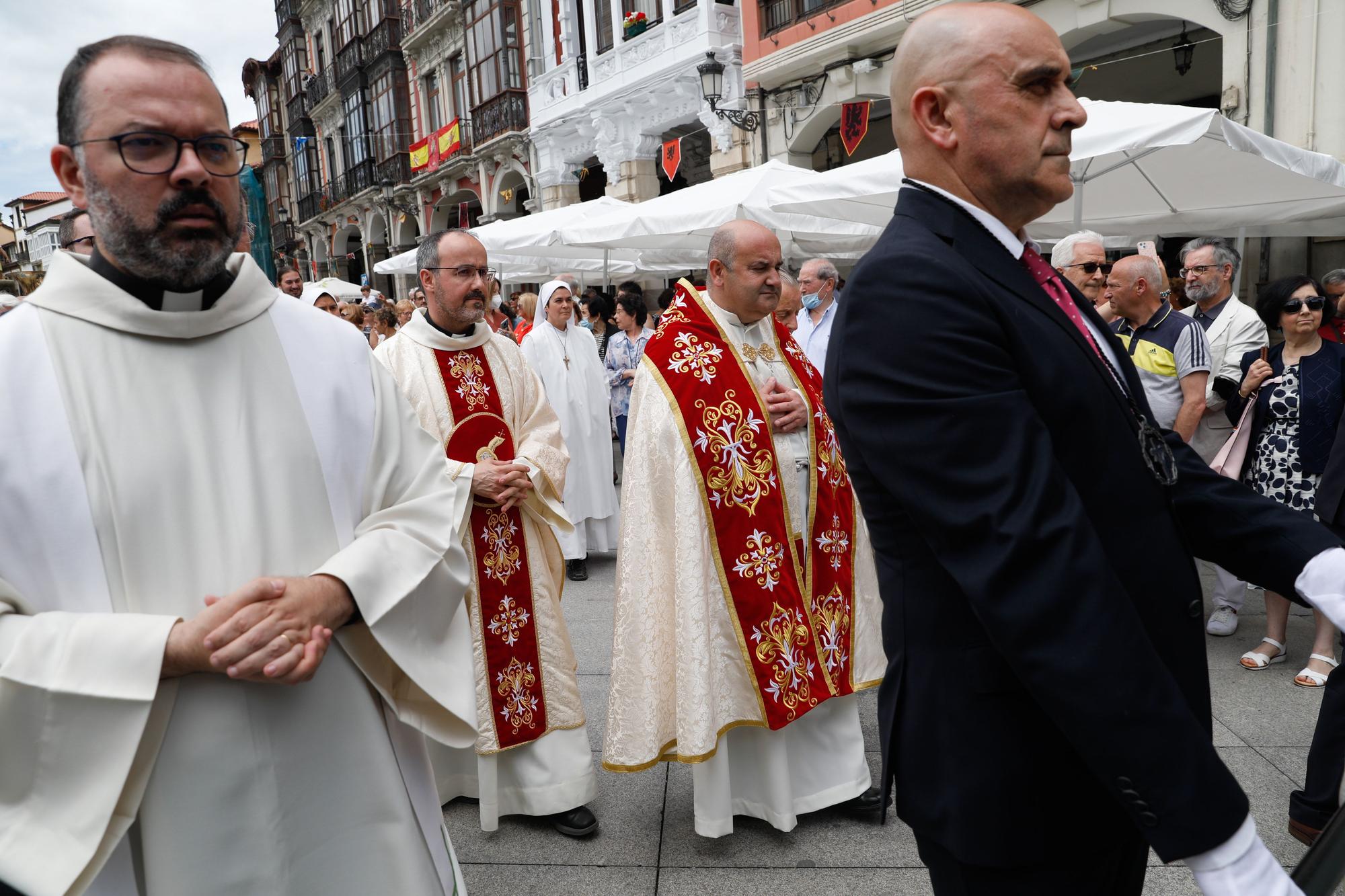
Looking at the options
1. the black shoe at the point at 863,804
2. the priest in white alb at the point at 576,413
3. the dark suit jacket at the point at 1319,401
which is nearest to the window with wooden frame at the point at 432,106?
the priest in white alb at the point at 576,413

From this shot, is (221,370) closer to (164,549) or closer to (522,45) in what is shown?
(164,549)

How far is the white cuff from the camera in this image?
4.56ft

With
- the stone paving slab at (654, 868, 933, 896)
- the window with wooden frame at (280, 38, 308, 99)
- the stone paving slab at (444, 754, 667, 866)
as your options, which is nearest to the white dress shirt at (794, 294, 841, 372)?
the stone paving slab at (444, 754, 667, 866)

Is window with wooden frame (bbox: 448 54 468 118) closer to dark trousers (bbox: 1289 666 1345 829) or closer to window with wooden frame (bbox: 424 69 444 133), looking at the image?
window with wooden frame (bbox: 424 69 444 133)

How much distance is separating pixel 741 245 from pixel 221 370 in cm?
194

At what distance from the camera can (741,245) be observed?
3178 mm

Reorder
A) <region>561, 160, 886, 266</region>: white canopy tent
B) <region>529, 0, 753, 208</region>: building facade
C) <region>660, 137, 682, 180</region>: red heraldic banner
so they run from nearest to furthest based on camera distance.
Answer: <region>561, 160, 886, 266</region>: white canopy tent < <region>660, 137, 682, 180</region>: red heraldic banner < <region>529, 0, 753, 208</region>: building facade

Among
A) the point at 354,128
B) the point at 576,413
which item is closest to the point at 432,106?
the point at 354,128

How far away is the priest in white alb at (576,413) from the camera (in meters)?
7.33

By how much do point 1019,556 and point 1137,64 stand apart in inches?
497

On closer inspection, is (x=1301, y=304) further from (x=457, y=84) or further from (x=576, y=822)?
(x=457, y=84)

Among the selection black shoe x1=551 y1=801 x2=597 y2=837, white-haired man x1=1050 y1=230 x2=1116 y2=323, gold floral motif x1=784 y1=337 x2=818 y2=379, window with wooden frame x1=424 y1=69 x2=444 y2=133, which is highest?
window with wooden frame x1=424 y1=69 x2=444 y2=133

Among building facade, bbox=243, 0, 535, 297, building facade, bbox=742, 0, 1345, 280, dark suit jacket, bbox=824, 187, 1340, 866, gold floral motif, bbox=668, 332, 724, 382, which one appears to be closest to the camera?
dark suit jacket, bbox=824, 187, 1340, 866

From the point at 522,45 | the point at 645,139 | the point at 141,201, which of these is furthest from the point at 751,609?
the point at 522,45
